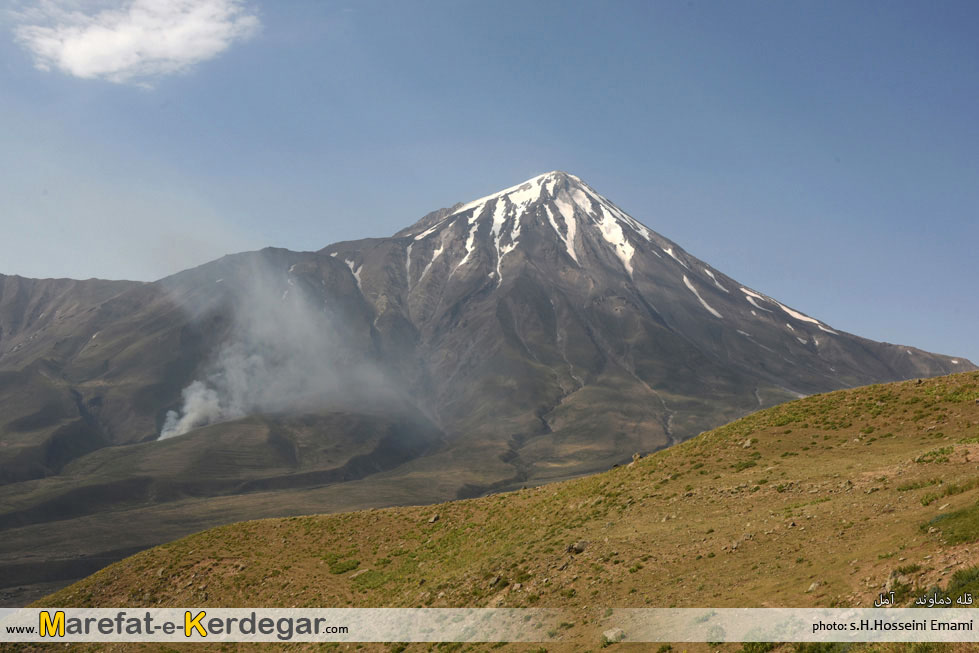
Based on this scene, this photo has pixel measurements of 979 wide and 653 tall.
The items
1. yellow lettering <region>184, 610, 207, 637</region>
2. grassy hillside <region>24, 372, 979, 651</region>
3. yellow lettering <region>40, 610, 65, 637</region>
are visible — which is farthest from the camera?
yellow lettering <region>40, 610, 65, 637</region>

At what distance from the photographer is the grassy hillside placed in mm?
21745

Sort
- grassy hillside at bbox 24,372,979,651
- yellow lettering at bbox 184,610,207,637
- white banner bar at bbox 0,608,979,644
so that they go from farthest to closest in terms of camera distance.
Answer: yellow lettering at bbox 184,610,207,637
grassy hillside at bbox 24,372,979,651
white banner bar at bbox 0,608,979,644

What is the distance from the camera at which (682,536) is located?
1146 inches

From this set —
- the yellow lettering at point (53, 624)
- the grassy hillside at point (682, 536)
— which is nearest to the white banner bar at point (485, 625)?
the yellow lettering at point (53, 624)

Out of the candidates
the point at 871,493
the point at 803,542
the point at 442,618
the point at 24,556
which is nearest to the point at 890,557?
the point at 803,542

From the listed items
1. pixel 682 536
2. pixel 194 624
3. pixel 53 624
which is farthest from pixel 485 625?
pixel 53 624

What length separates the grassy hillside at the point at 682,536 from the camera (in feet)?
71.3

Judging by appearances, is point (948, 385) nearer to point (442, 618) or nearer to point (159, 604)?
point (442, 618)

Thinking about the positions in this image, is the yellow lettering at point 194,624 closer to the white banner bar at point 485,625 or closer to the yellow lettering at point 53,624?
the white banner bar at point 485,625

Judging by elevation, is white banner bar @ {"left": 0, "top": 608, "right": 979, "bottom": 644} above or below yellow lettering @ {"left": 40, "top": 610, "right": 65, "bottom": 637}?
below

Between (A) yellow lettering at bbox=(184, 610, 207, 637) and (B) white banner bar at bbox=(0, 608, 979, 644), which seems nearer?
(B) white banner bar at bbox=(0, 608, 979, 644)

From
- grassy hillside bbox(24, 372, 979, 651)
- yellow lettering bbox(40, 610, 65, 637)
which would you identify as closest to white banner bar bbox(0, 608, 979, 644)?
yellow lettering bbox(40, 610, 65, 637)

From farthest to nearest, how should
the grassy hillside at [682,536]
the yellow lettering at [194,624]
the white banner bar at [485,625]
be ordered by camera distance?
the yellow lettering at [194,624], the grassy hillside at [682,536], the white banner bar at [485,625]

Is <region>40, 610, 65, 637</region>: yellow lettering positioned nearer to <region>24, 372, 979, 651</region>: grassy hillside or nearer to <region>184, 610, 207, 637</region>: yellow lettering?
<region>24, 372, 979, 651</region>: grassy hillside
